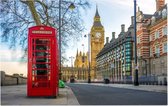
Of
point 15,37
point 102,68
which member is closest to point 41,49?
point 15,37

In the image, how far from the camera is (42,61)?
1523 centimetres

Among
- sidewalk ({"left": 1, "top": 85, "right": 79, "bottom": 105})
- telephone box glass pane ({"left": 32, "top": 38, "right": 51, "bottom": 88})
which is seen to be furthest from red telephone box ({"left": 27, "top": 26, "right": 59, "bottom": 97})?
sidewalk ({"left": 1, "top": 85, "right": 79, "bottom": 105})

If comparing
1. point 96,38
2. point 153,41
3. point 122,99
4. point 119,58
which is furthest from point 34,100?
point 96,38

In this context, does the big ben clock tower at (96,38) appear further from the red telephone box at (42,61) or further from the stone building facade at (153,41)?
the red telephone box at (42,61)

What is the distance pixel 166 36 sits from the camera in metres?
74.6

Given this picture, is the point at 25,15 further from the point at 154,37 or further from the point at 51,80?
the point at 154,37

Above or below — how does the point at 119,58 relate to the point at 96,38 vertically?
below

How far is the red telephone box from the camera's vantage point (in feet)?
49.6

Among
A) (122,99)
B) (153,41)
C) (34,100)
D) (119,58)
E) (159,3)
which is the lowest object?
(122,99)

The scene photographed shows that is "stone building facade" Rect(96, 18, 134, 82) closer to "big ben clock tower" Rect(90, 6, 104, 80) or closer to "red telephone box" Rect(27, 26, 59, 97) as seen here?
"big ben clock tower" Rect(90, 6, 104, 80)

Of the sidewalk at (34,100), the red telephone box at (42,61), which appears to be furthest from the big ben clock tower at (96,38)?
the red telephone box at (42,61)

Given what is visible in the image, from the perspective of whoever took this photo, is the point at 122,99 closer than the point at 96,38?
Yes

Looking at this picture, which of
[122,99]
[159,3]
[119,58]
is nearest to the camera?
[122,99]

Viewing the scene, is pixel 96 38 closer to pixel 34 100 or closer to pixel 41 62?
pixel 41 62
